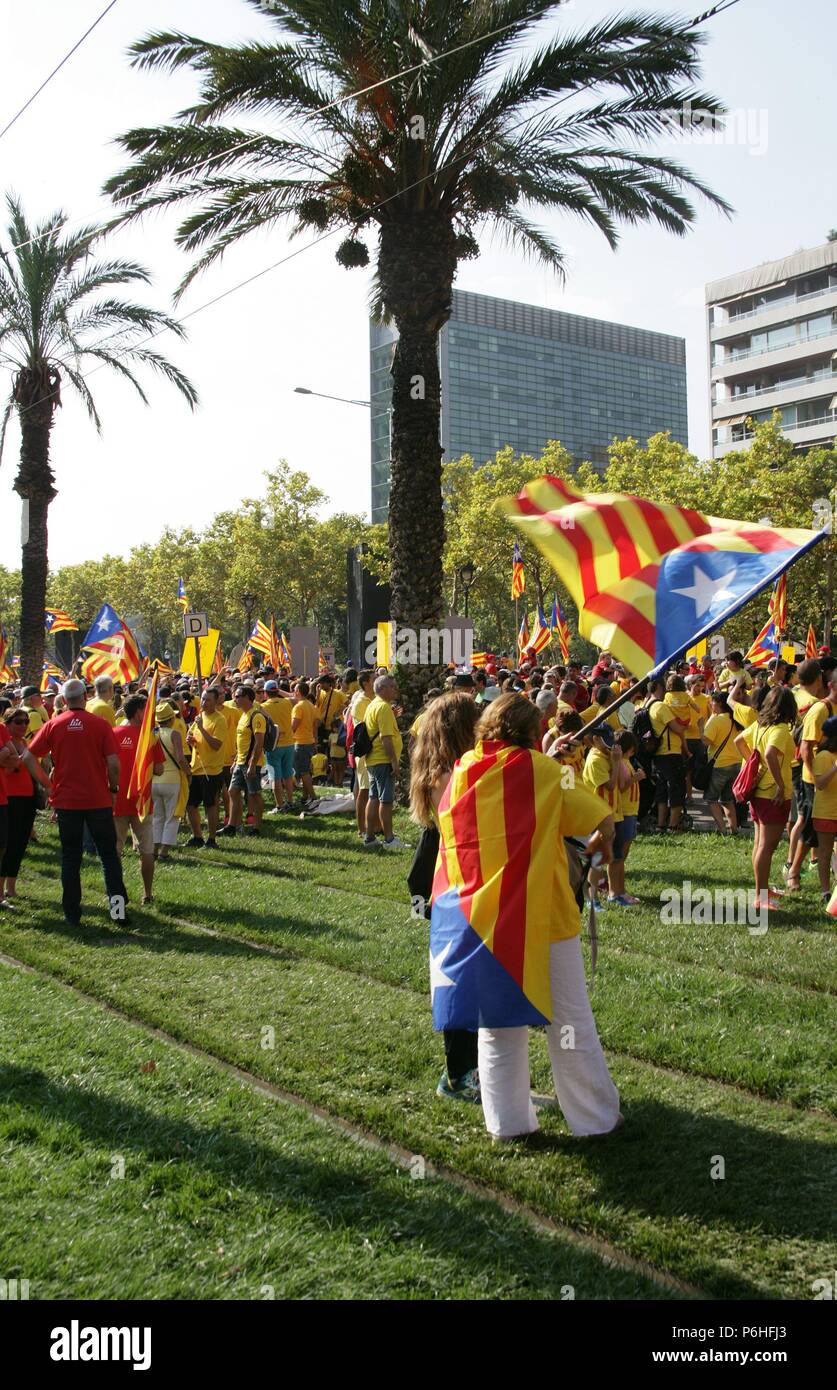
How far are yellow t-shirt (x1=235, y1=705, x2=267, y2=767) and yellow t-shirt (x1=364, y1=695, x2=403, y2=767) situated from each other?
1935 mm

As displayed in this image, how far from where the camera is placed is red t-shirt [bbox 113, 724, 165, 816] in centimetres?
1030

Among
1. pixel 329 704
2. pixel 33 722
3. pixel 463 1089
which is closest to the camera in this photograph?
pixel 463 1089

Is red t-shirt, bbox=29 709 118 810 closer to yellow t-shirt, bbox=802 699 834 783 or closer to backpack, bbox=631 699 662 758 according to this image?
yellow t-shirt, bbox=802 699 834 783

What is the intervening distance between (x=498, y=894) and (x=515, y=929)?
0.16 meters

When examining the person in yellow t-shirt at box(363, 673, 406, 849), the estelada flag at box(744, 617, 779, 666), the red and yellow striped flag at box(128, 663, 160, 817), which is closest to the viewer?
the red and yellow striped flag at box(128, 663, 160, 817)

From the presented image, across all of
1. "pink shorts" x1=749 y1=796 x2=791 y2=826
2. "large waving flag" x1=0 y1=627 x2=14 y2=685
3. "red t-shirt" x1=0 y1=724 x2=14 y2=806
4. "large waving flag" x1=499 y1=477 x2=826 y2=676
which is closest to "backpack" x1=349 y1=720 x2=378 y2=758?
"red t-shirt" x1=0 y1=724 x2=14 y2=806

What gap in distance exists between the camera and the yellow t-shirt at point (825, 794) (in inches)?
334

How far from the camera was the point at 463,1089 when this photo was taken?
5215 mm

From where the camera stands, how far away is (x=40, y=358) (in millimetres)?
22797

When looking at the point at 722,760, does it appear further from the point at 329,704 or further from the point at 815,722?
the point at 329,704

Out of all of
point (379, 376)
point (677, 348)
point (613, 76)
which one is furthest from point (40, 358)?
point (677, 348)

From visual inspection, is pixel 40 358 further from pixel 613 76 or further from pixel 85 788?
pixel 85 788

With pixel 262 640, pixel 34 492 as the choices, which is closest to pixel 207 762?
pixel 34 492

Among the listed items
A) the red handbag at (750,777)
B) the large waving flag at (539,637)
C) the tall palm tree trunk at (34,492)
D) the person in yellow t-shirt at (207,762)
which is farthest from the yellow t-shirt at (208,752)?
the large waving flag at (539,637)
